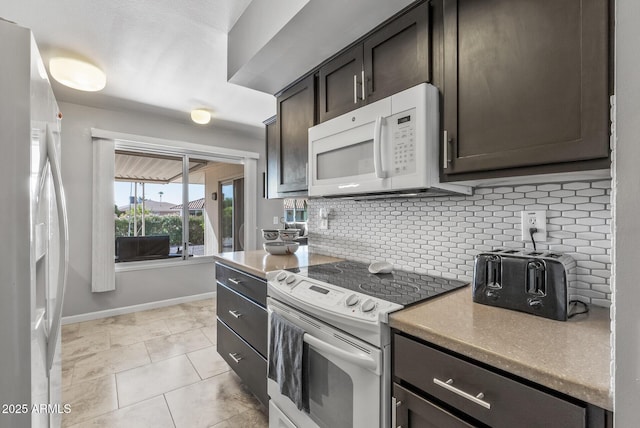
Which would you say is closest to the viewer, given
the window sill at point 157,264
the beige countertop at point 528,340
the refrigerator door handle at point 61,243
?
the beige countertop at point 528,340

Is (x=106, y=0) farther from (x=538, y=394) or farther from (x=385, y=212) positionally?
(x=538, y=394)

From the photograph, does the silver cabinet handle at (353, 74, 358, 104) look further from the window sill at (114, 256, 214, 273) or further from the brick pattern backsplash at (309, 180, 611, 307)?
the window sill at (114, 256, 214, 273)

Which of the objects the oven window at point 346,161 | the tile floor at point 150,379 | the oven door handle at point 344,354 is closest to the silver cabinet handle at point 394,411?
the oven door handle at point 344,354

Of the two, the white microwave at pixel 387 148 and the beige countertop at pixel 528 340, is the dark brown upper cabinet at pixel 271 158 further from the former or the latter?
the beige countertop at pixel 528 340

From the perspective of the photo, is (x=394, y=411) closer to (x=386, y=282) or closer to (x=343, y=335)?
(x=343, y=335)

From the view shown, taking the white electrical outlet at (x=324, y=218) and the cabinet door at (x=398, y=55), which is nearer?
the cabinet door at (x=398, y=55)

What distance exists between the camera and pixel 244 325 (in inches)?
73.4

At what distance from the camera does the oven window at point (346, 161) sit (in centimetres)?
146

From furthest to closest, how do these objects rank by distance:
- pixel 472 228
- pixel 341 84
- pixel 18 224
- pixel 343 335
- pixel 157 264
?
pixel 157 264, pixel 341 84, pixel 472 228, pixel 343 335, pixel 18 224

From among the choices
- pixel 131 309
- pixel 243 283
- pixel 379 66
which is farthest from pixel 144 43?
pixel 131 309

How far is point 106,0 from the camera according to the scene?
5.51 ft

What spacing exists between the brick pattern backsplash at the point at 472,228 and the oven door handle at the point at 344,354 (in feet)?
2.38

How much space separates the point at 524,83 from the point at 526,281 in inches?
26.9

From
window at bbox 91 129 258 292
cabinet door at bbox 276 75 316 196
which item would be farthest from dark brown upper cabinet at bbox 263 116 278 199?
window at bbox 91 129 258 292
